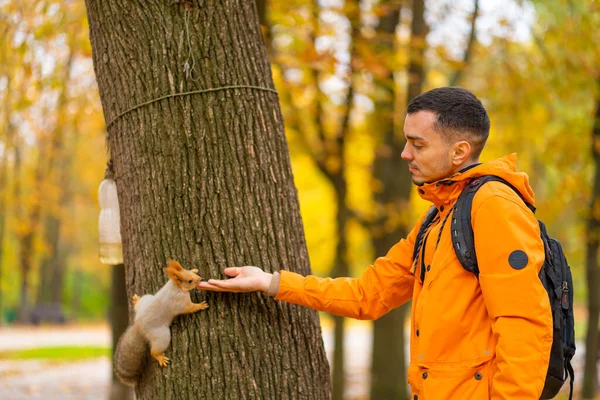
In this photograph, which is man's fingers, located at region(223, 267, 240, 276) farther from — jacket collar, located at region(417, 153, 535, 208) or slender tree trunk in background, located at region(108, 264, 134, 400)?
slender tree trunk in background, located at region(108, 264, 134, 400)

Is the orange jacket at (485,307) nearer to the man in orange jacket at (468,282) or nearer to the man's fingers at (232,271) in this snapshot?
the man in orange jacket at (468,282)

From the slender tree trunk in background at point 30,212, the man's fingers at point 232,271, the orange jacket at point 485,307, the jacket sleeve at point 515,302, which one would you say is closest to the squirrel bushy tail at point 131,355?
the man's fingers at point 232,271

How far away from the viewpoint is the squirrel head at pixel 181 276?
2510 millimetres

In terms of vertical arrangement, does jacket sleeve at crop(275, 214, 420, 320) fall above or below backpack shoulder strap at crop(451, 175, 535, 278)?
below

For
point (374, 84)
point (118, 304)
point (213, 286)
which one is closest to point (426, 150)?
point (213, 286)

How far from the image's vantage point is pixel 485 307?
2.18 meters

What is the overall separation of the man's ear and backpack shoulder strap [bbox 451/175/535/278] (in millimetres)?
136

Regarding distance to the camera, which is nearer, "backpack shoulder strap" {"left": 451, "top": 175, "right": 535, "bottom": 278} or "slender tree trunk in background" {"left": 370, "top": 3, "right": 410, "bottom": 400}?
"backpack shoulder strap" {"left": 451, "top": 175, "right": 535, "bottom": 278}

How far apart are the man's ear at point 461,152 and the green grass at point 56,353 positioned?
1529 centimetres

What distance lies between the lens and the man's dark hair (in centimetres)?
233

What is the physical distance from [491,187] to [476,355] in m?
0.55

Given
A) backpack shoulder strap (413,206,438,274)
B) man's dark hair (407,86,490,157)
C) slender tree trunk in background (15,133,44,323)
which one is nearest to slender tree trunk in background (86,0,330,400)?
backpack shoulder strap (413,206,438,274)

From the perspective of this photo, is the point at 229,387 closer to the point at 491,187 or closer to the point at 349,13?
the point at 491,187

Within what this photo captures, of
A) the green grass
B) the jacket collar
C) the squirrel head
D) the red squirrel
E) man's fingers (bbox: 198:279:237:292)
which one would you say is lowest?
the green grass
